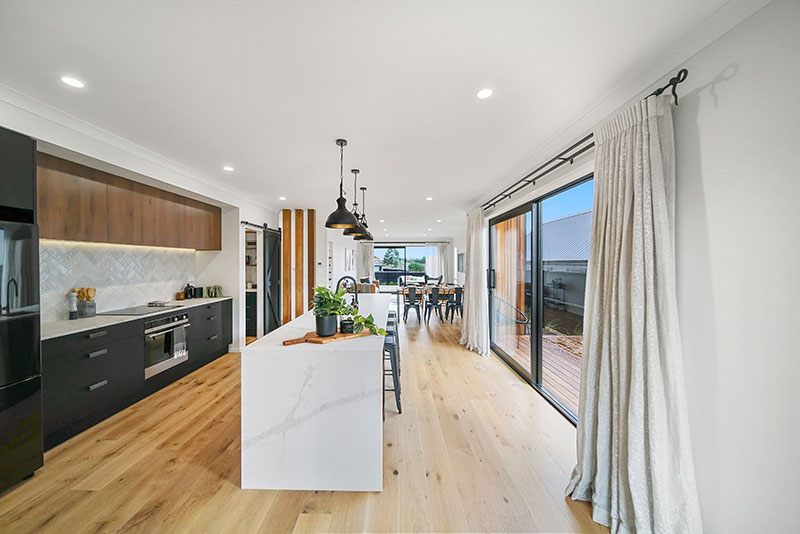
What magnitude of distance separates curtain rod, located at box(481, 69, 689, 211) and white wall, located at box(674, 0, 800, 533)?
0.17 feet

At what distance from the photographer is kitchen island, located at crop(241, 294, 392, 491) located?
1.92m

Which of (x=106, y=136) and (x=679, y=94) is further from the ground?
(x=106, y=136)

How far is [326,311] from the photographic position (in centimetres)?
208

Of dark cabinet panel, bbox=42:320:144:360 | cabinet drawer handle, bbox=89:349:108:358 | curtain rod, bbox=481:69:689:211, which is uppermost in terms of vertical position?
curtain rod, bbox=481:69:689:211

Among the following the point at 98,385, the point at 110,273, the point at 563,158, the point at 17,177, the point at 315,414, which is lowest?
the point at 98,385

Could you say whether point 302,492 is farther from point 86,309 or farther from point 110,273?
point 110,273

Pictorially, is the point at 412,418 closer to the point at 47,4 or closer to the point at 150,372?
the point at 150,372

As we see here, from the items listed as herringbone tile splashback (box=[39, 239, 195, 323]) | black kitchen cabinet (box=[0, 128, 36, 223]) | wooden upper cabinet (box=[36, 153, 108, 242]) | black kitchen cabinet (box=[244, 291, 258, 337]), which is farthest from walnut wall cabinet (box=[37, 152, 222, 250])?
black kitchen cabinet (box=[244, 291, 258, 337])

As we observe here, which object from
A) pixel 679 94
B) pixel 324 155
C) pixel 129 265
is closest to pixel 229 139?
pixel 324 155

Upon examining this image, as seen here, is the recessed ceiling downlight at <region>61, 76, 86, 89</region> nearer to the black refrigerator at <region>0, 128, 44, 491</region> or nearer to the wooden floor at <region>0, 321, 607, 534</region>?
the black refrigerator at <region>0, 128, 44, 491</region>

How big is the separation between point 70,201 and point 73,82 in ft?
4.49

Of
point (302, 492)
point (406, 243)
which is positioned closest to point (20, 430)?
point (302, 492)

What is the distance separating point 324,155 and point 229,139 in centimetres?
80

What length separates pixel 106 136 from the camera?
2.56 m
